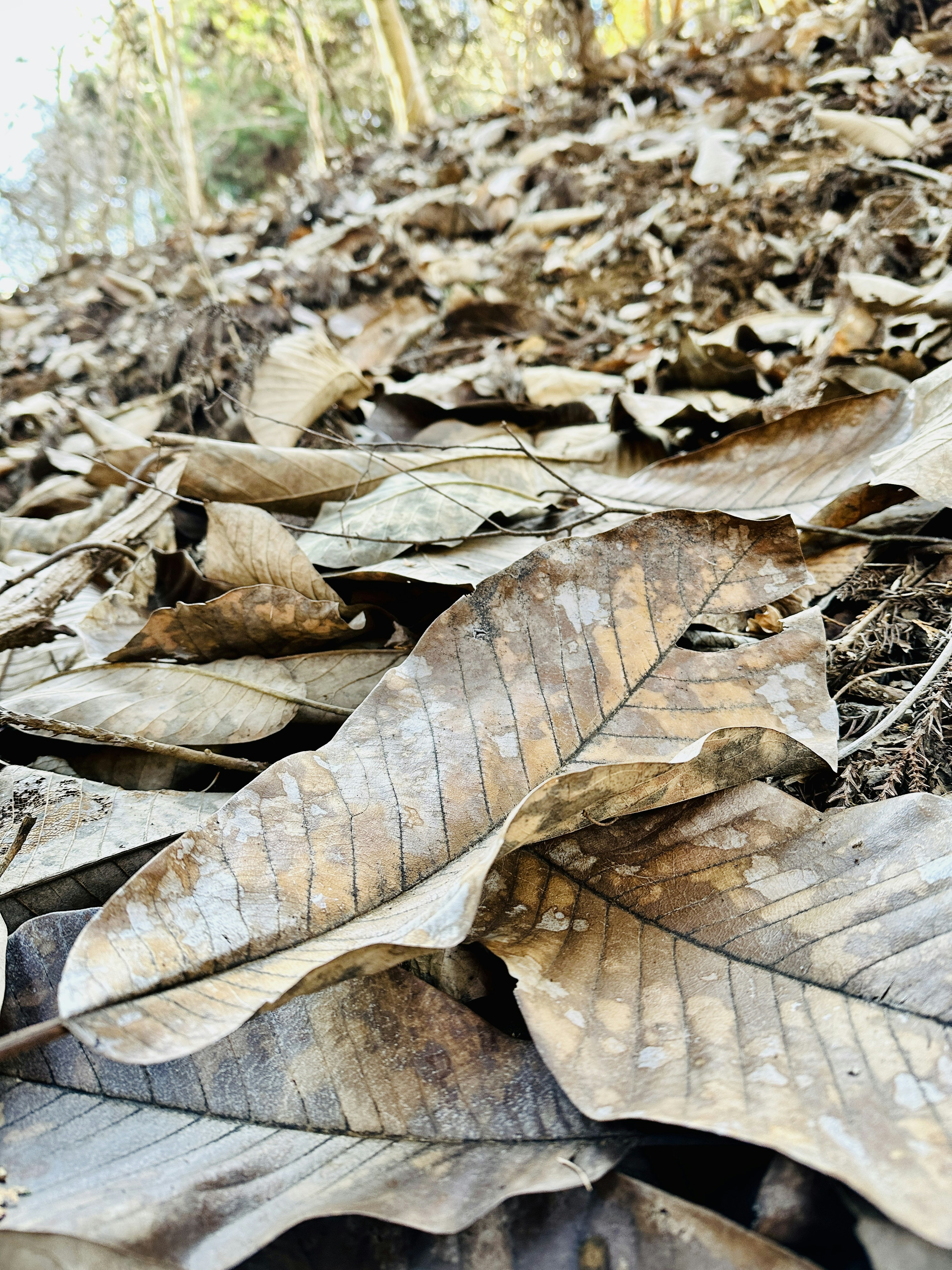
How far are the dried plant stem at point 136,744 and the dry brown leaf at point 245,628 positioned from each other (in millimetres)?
116

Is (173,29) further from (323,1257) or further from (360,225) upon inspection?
(323,1257)

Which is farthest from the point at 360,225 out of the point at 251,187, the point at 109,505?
the point at 251,187

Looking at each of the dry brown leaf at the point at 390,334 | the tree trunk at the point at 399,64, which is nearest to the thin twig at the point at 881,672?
the dry brown leaf at the point at 390,334

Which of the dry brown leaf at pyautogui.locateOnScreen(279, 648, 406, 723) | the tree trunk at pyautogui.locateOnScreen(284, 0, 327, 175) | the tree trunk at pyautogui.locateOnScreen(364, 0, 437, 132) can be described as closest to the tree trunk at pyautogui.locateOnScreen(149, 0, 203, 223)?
the tree trunk at pyautogui.locateOnScreen(284, 0, 327, 175)

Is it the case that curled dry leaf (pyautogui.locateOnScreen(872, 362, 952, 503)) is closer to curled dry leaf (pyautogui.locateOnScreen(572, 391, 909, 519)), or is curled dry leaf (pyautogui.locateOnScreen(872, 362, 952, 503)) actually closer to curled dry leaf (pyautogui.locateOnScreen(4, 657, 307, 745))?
curled dry leaf (pyautogui.locateOnScreen(572, 391, 909, 519))

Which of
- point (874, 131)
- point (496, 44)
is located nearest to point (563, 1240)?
point (874, 131)

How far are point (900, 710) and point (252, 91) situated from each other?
12.7 metres

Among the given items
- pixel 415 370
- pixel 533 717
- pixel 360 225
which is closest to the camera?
pixel 533 717

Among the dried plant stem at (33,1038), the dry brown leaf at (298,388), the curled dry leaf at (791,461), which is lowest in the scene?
the dried plant stem at (33,1038)

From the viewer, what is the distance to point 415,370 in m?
2.46

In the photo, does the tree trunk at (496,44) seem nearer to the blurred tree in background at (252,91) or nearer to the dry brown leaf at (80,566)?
the blurred tree in background at (252,91)

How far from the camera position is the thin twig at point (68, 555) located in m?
1.22

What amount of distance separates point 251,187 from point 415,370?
1071cm

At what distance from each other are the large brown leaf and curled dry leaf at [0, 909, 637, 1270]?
0.18 ft
